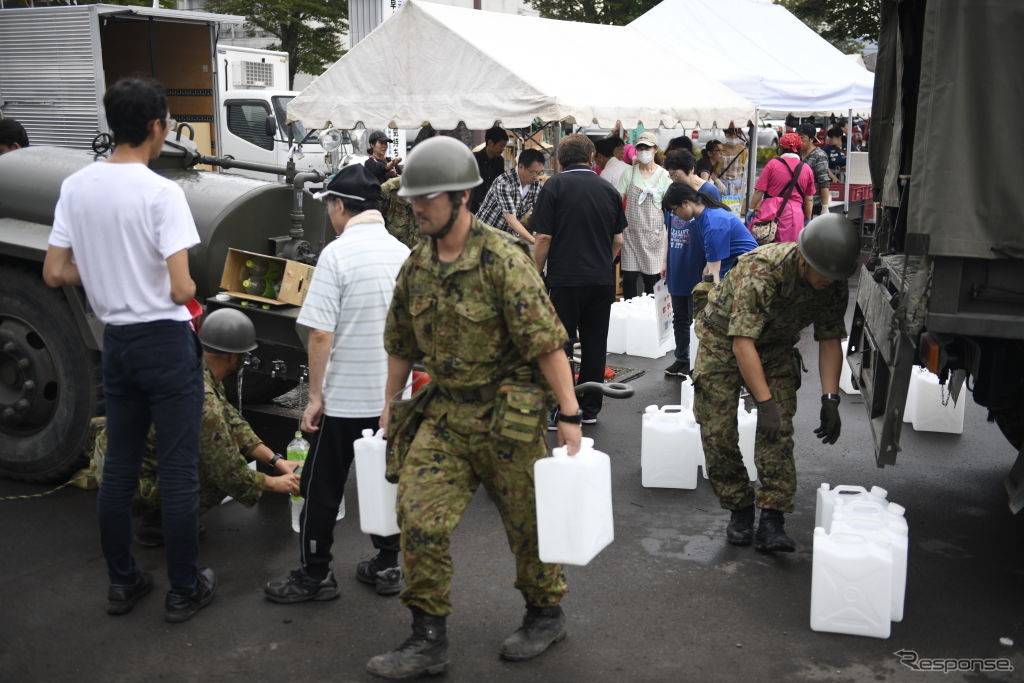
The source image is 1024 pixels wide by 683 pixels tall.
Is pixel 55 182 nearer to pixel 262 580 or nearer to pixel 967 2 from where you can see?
pixel 262 580

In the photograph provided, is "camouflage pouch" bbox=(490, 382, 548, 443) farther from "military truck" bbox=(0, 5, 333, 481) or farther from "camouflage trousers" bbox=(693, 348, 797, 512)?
"military truck" bbox=(0, 5, 333, 481)

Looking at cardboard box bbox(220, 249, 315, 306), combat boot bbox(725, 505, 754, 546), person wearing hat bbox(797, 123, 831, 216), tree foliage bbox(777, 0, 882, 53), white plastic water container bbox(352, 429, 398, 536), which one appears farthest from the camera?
tree foliage bbox(777, 0, 882, 53)

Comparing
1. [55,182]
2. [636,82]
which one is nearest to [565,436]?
[55,182]

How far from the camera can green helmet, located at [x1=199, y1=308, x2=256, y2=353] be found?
465 centimetres

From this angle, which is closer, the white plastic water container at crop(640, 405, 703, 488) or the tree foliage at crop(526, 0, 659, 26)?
the white plastic water container at crop(640, 405, 703, 488)

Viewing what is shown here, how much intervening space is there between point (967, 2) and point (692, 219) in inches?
147

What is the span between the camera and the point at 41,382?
18.3ft

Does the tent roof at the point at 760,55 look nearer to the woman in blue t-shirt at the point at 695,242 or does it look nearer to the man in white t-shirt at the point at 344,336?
the woman in blue t-shirt at the point at 695,242

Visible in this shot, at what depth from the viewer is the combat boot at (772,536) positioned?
4.86 m

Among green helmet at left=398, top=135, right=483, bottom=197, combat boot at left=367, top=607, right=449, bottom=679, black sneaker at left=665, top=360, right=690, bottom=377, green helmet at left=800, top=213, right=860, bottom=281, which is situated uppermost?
green helmet at left=398, top=135, right=483, bottom=197

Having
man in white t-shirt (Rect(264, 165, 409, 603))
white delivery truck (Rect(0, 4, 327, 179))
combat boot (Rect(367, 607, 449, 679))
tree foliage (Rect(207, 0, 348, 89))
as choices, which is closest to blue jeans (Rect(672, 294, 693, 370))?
white delivery truck (Rect(0, 4, 327, 179))

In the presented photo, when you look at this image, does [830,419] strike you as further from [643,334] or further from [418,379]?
[643,334]

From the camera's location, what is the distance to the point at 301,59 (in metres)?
30.6

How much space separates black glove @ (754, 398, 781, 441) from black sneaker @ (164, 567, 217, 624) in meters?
2.53
